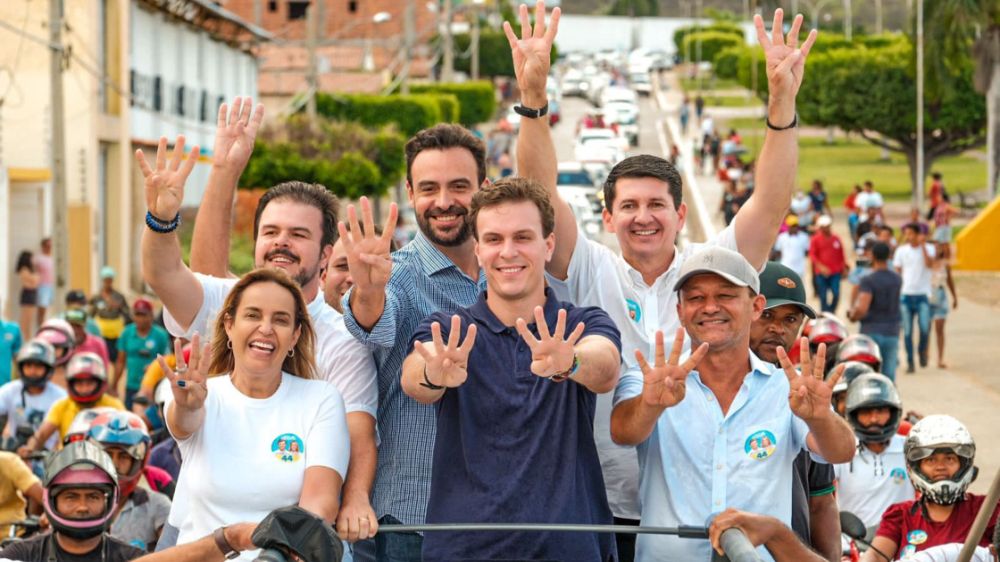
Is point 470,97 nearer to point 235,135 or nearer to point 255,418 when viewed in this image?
point 235,135

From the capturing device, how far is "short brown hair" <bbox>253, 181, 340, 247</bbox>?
6836mm

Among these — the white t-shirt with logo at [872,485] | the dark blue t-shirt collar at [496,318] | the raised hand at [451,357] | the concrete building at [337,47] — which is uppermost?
the concrete building at [337,47]

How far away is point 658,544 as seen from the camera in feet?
19.1

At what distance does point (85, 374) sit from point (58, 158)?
14.5 m

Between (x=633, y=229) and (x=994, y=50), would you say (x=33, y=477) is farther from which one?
(x=994, y=50)

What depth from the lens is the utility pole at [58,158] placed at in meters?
25.5

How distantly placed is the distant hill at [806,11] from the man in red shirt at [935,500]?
105 meters

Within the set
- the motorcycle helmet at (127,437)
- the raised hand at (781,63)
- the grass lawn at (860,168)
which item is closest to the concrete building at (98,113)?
the motorcycle helmet at (127,437)

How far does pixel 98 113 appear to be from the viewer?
36281 millimetres

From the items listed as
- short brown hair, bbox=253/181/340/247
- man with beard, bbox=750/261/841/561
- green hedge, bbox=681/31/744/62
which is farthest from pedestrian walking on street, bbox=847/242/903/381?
green hedge, bbox=681/31/744/62

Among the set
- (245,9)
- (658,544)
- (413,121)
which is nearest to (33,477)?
(658,544)

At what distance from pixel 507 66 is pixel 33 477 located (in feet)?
332

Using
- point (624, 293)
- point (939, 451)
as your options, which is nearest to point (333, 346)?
point (624, 293)

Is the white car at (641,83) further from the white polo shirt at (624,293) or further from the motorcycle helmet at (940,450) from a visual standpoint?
the white polo shirt at (624,293)
